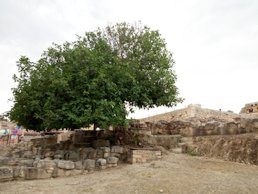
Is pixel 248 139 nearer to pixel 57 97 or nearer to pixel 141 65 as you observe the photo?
pixel 141 65

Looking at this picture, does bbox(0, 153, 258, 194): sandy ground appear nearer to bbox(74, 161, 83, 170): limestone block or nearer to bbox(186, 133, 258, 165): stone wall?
bbox(186, 133, 258, 165): stone wall

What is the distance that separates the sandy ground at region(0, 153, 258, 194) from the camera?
6746 millimetres

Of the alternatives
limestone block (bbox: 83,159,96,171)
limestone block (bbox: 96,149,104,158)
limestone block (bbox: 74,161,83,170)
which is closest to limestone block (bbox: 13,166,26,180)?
limestone block (bbox: 74,161,83,170)

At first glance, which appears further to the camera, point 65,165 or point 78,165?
point 78,165

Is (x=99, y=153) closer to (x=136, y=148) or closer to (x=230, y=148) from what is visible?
(x=136, y=148)

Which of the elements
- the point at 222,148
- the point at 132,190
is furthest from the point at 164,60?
the point at 132,190

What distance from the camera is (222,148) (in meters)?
10.4

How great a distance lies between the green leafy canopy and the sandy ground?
8.06ft

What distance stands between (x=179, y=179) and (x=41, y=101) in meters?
6.76

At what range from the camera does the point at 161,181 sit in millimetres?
7367

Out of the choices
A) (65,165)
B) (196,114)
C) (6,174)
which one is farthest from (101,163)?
(196,114)

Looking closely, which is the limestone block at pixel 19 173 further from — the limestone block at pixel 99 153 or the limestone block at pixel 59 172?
the limestone block at pixel 99 153

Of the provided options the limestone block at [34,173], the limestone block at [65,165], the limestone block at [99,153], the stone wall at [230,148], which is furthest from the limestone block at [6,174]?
the stone wall at [230,148]

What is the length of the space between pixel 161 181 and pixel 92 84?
4.81m
